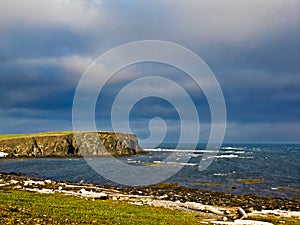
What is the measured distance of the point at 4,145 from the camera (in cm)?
19738

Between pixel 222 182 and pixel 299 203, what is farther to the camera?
pixel 222 182

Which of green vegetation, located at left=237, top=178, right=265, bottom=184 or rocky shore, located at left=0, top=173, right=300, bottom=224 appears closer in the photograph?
rocky shore, located at left=0, top=173, right=300, bottom=224

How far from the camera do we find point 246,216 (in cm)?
3875

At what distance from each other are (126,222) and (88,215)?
369 centimetres

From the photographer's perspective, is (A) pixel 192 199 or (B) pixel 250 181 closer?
(A) pixel 192 199

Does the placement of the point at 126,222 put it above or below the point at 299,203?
above

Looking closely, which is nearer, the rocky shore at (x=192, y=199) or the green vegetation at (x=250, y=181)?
the rocky shore at (x=192, y=199)

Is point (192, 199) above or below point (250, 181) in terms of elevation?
above

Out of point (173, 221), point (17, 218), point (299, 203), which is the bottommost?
point (299, 203)

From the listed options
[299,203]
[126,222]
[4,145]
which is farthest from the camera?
[4,145]

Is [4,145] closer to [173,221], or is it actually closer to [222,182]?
[222,182]

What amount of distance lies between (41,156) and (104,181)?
405ft

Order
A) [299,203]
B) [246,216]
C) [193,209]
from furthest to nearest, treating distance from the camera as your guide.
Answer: [299,203] < [193,209] < [246,216]

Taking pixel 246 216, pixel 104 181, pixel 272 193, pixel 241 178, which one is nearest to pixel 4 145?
pixel 104 181
